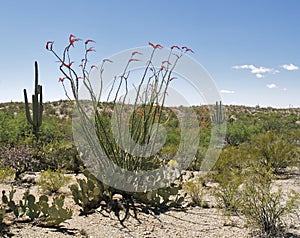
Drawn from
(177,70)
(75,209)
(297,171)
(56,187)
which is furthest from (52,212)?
(297,171)

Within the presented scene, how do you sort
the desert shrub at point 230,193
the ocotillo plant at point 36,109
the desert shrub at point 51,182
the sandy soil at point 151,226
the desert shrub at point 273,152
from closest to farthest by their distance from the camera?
the sandy soil at point 151,226, the desert shrub at point 230,193, the desert shrub at point 51,182, the desert shrub at point 273,152, the ocotillo plant at point 36,109

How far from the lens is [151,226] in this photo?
175 inches

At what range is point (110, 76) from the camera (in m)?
5.51

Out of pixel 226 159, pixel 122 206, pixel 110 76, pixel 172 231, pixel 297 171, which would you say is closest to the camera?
pixel 172 231

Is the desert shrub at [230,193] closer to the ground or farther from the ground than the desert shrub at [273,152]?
closer to the ground

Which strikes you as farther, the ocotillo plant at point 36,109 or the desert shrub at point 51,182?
the ocotillo plant at point 36,109

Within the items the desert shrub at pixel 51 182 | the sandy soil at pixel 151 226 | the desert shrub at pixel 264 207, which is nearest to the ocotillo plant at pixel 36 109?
the desert shrub at pixel 51 182

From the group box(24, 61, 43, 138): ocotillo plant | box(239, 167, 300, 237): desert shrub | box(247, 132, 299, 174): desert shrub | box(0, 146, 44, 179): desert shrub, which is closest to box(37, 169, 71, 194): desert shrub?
box(0, 146, 44, 179): desert shrub

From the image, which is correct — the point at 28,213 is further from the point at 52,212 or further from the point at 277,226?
the point at 277,226

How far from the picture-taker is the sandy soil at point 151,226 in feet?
13.0

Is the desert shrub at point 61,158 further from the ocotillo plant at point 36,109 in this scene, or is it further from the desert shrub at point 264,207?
the desert shrub at point 264,207

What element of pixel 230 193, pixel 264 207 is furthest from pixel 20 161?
pixel 264 207

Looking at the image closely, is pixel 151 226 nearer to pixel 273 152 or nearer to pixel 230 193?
pixel 230 193

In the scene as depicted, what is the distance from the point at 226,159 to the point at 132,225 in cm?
304
